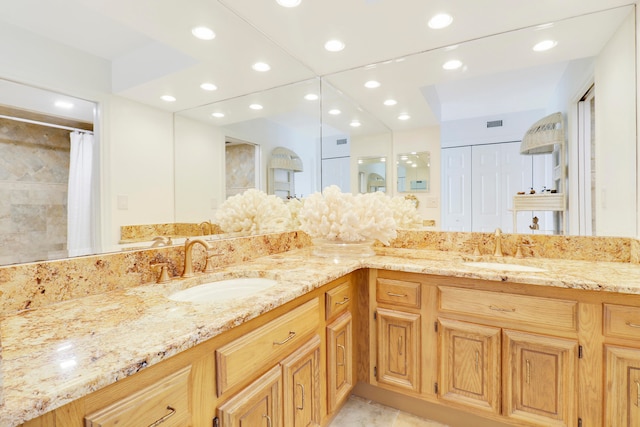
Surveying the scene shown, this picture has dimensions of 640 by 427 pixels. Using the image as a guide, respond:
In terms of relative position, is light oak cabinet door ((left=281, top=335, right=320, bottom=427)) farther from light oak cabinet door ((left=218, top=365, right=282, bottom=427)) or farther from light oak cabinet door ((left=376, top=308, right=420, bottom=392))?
light oak cabinet door ((left=376, top=308, right=420, bottom=392))

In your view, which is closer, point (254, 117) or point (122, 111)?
point (122, 111)

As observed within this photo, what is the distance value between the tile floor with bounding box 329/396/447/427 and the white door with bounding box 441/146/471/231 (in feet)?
3.86

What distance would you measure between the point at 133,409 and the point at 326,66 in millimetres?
2334

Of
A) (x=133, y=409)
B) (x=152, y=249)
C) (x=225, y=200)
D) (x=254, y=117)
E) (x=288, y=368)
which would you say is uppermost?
(x=254, y=117)

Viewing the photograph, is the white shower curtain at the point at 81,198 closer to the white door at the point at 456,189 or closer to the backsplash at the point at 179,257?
the backsplash at the point at 179,257

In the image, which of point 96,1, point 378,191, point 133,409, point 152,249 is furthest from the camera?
point 378,191

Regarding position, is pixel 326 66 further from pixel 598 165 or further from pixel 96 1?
pixel 598 165

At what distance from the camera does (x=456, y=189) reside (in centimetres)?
217

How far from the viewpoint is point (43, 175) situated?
0.97 m

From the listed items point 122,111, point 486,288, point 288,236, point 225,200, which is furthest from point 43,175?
point 486,288

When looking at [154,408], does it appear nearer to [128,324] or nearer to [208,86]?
[128,324]

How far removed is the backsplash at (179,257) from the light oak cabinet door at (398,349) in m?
0.65

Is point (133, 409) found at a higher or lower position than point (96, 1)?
lower

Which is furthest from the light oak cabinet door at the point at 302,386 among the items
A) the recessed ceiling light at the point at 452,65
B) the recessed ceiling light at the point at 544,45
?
the recessed ceiling light at the point at 544,45
